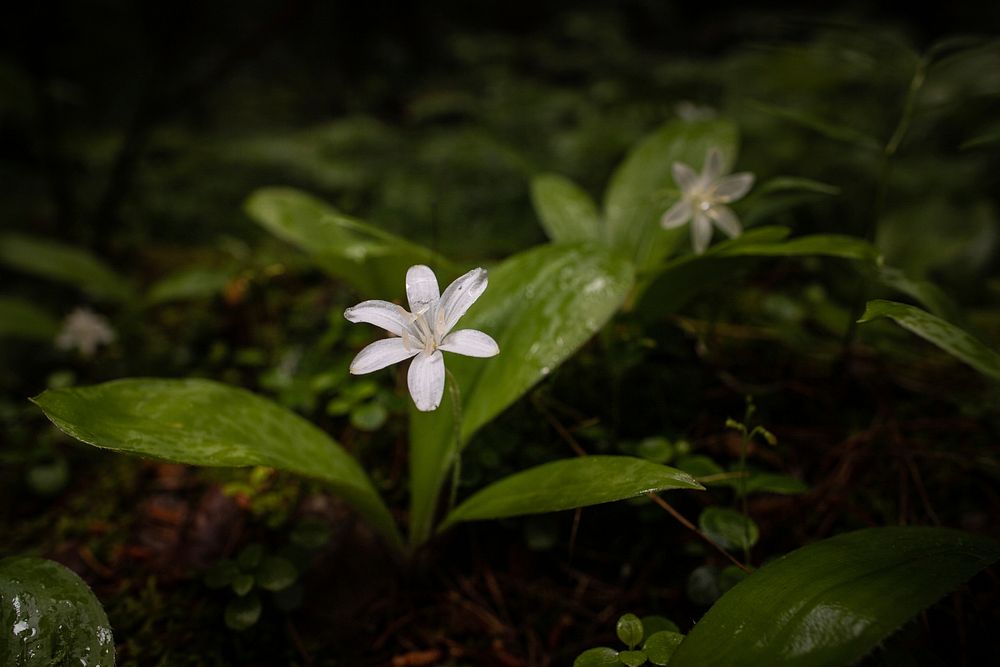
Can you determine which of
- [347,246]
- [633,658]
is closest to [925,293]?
[633,658]

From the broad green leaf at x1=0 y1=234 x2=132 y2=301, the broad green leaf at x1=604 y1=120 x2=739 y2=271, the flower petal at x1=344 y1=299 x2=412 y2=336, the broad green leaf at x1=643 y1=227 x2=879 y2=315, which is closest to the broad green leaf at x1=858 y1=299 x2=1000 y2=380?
the broad green leaf at x1=643 y1=227 x2=879 y2=315

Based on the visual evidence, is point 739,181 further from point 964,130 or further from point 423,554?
point 964,130

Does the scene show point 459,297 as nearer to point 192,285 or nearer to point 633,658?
point 633,658

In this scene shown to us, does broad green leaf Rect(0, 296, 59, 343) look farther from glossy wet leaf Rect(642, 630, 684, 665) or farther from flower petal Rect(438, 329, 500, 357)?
glossy wet leaf Rect(642, 630, 684, 665)

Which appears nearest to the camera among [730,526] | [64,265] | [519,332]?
[730,526]

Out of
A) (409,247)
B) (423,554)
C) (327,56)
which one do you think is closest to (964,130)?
(409,247)

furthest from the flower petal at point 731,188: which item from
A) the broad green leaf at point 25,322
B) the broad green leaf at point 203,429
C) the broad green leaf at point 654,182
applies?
the broad green leaf at point 25,322
